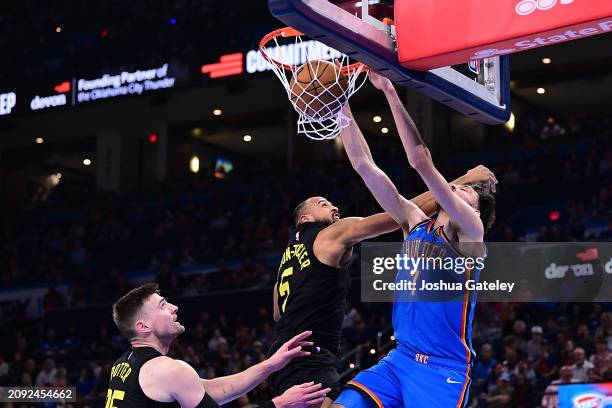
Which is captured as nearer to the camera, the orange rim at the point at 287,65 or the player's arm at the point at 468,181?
the player's arm at the point at 468,181

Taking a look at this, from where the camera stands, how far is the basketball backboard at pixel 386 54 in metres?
4.89

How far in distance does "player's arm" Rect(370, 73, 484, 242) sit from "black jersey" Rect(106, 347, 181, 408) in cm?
175

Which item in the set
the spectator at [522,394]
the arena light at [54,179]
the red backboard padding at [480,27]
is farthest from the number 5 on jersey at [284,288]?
the arena light at [54,179]

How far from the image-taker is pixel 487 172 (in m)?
5.81

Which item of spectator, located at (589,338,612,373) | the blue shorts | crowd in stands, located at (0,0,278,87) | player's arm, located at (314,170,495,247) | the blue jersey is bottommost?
spectator, located at (589,338,612,373)

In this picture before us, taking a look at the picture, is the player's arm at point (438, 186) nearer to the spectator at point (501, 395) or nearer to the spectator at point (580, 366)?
the spectator at point (501, 395)

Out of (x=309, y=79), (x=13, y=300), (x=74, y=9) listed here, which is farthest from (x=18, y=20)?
(x=309, y=79)

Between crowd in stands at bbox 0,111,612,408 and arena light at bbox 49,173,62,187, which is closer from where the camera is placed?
crowd in stands at bbox 0,111,612,408

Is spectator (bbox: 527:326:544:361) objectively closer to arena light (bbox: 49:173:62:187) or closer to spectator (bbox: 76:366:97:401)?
spectator (bbox: 76:366:97:401)

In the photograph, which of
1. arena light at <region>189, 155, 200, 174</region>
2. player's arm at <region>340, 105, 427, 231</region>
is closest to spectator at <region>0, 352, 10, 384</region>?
arena light at <region>189, 155, 200, 174</region>

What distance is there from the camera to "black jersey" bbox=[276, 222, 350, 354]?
224 inches

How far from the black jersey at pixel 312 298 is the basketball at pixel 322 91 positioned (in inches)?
29.5

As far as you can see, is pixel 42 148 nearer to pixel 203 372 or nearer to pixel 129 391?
pixel 203 372

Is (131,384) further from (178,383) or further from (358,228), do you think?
(358,228)
